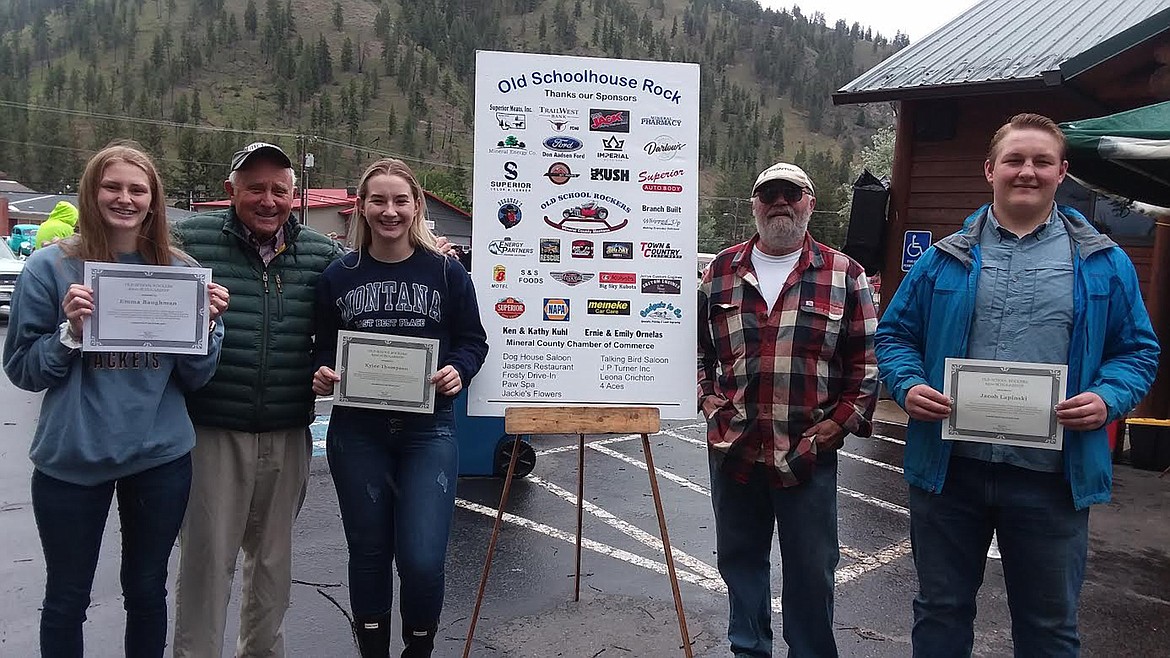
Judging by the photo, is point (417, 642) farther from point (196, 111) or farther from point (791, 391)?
point (196, 111)

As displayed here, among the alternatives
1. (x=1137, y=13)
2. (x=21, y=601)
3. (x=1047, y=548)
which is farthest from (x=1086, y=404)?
(x=1137, y=13)

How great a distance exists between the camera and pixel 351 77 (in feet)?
502

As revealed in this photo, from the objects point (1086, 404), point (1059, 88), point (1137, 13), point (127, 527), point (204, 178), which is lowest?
point (127, 527)

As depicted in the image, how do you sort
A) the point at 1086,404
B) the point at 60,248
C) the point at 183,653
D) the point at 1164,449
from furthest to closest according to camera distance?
the point at 1164,449 < the point at 183,653 < the point at 60,248 < the point at 1086,404

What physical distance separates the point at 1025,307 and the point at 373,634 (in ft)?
8.45

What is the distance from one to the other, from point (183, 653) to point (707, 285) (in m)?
2.44

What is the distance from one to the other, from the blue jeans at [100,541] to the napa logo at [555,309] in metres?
1.52

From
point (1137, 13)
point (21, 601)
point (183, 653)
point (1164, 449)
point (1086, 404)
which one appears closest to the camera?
point (1086, 404)

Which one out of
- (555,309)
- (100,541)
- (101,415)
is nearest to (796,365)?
(555,309)

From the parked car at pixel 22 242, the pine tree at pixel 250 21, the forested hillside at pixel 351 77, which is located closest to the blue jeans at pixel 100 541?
the parked car at pixel 22 242

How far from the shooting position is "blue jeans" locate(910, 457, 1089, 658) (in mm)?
2482

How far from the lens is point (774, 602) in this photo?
4.38 meters

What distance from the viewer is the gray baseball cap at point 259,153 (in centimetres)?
280

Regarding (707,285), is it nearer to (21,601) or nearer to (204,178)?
(21,601)
